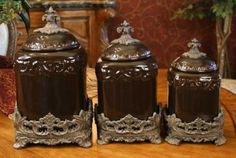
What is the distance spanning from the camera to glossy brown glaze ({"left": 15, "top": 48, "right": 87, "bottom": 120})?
3.00 feet

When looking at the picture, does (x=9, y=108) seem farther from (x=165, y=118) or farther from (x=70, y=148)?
(x=165, y=118)

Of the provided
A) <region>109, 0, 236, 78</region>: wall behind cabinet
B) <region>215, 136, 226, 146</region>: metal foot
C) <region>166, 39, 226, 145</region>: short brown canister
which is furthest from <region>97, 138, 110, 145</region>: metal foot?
<region>109, 0, 236, 78</region>: wall behind cabinet

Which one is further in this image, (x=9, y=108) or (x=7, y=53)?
(x=7, y=53)

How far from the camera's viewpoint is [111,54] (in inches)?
37.5

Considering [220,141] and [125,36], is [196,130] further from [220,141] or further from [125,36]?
[125,36]

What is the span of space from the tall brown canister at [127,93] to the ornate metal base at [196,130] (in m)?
0.04

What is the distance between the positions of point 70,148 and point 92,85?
0.57m

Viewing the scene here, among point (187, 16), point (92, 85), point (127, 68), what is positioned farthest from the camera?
point (187, 16)

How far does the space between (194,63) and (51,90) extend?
331 millimetres

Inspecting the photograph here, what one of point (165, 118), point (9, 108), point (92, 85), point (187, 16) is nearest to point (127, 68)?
point (165, 118)

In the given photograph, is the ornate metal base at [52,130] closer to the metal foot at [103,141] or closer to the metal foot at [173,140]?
the metal foot at [103,141]

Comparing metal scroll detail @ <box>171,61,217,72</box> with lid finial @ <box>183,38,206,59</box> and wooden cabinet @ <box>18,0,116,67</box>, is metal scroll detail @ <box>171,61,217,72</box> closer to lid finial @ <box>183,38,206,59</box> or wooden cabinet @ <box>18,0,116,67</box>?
lid finial @ <box>183,38,206,59</box>

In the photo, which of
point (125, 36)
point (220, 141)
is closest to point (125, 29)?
point (125, 36)

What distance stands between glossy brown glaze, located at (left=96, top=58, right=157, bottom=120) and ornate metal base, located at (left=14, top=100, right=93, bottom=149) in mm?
69
